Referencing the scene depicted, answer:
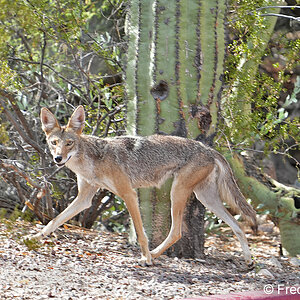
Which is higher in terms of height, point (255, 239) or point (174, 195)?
point (174, 195)

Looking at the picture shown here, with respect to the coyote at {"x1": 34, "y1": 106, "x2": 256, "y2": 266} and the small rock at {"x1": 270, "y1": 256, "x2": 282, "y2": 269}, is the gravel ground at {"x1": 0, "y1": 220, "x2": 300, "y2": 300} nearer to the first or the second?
the small rock at {"x1": 270, "y1": 256, "x2": 282, "y2": 269}

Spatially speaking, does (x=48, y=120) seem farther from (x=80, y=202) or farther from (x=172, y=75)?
(x=172, y=75)

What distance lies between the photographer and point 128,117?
267 inches

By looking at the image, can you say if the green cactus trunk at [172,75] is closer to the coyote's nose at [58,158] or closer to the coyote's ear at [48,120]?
the coyote's ear at [48,120]

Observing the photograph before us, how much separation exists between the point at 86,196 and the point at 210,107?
1.88 meters

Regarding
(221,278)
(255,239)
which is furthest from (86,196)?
(255,239)

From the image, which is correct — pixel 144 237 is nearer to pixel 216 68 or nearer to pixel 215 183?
pixel 215 183

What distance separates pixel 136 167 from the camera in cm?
627

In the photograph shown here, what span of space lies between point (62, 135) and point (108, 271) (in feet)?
5.29

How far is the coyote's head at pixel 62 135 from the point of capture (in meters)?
5.90

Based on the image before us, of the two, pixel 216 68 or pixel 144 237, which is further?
pixel 216 68

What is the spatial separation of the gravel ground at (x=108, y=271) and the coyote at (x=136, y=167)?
0.31 metres

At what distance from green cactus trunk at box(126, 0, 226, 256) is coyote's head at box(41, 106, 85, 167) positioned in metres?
0.80

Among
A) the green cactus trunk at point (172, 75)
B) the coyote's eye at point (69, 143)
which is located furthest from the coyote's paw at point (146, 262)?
the coyote's eye at point (69, 143)
